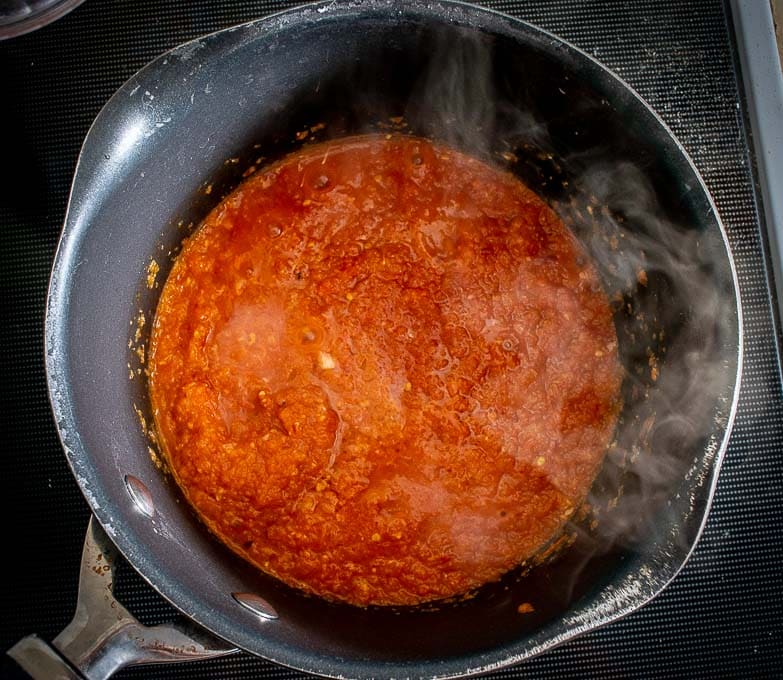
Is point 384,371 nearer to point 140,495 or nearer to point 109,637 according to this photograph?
point 140,495

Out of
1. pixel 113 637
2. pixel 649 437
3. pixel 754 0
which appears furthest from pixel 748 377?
pixel 113 637

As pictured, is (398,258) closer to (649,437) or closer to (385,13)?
(385,13)

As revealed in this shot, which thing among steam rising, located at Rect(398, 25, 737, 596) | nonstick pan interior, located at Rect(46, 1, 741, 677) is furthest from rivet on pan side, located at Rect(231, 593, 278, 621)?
steam rising, located at Rect(398, 25, 737, 596)

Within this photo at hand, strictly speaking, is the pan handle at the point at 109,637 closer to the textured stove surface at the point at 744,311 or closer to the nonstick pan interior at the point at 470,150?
the nonstick pan interior at the point at 470,150

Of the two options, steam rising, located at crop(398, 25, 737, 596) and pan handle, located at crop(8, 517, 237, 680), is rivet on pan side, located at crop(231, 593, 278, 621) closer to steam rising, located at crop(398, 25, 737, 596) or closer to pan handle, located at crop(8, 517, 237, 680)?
pan handle, located at crop(8, 517, 237, 680)

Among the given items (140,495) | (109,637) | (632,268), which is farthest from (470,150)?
(109,637)
